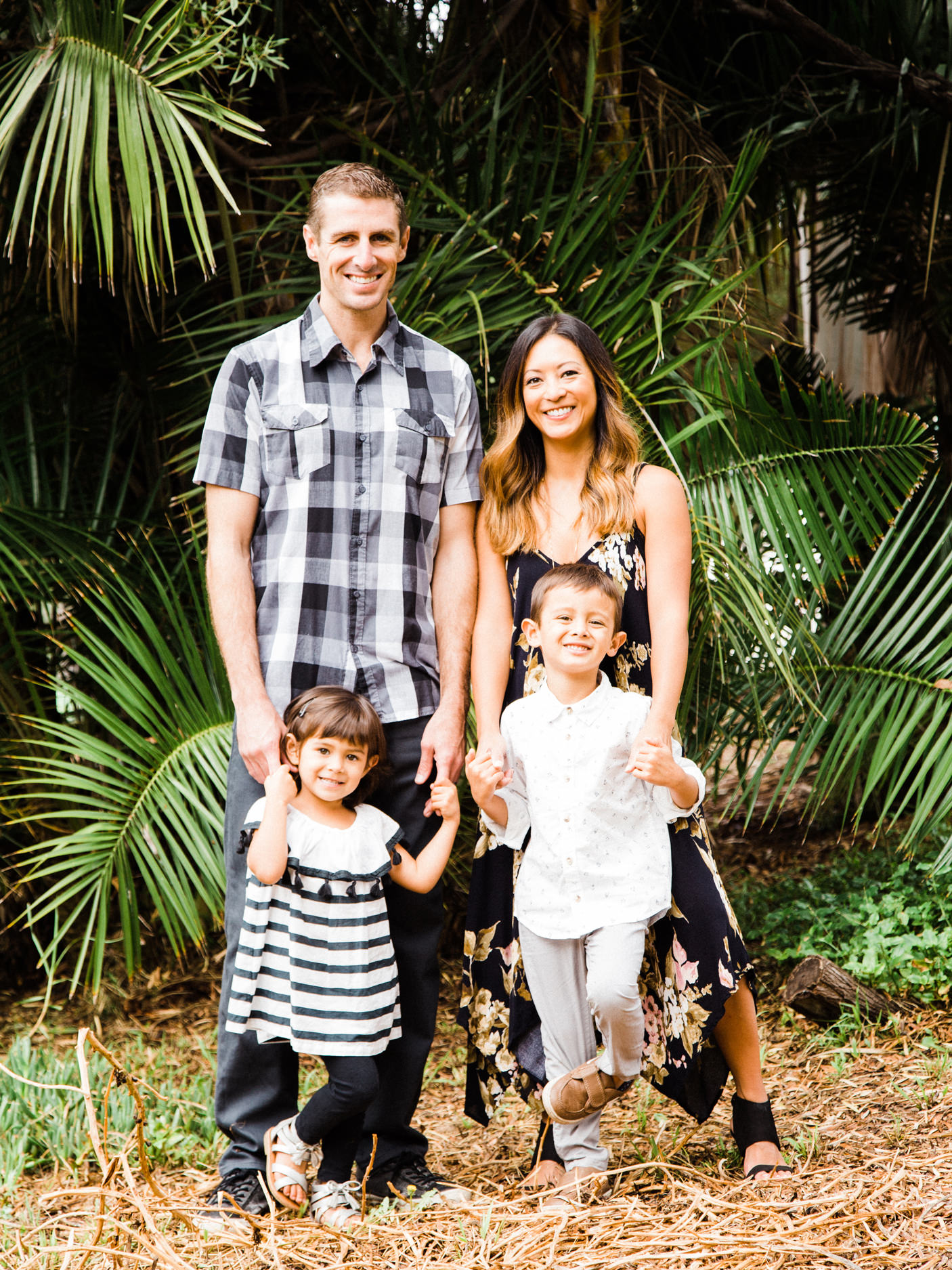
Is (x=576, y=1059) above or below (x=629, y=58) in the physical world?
below

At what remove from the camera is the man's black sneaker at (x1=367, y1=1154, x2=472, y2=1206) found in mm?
2281

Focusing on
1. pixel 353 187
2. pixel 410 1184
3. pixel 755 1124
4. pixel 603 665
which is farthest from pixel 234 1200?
pixel 353 187

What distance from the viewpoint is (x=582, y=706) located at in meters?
2.21

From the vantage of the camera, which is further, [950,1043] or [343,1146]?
[950,1043]

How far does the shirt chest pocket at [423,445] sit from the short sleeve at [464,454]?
26 mm

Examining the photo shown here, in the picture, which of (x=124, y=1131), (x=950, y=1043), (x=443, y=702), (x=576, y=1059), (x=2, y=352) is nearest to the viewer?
(x=576, y=1059)

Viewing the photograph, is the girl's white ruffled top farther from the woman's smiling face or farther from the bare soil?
the woman's smiling face

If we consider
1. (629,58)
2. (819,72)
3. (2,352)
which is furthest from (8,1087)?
(819,72)

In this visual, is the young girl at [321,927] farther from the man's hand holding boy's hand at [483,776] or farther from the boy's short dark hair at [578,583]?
the boy's short dark hair at [578,583]

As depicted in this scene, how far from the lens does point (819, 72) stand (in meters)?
4.43

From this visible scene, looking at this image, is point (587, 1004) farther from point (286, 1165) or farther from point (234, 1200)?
point (234, 1200)

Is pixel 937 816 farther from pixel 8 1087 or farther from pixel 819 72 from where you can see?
pixel 819 72

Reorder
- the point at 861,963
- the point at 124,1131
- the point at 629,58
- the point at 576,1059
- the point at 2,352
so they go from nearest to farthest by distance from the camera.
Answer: the point at 576,1059, the point at 124,1131, the point at 861,963, the point at 2,352, the point at 629,58

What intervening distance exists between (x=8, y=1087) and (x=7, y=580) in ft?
4.88
